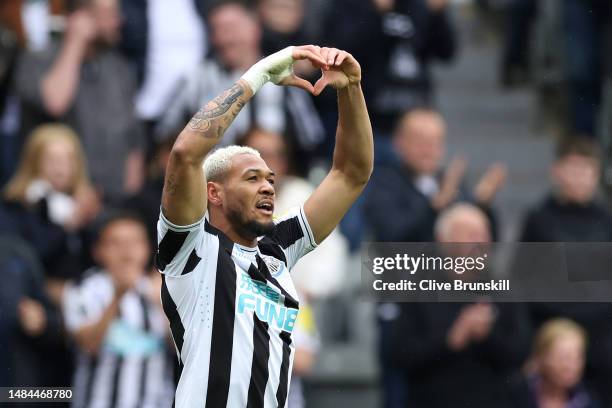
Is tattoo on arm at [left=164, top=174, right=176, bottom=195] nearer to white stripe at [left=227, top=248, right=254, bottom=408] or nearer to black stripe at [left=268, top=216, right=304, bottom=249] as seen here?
white stripe at [left=227, top=248, right=254, bottom=408]

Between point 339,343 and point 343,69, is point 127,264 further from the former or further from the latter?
point 343,69

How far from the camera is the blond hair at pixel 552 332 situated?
27.5 ft

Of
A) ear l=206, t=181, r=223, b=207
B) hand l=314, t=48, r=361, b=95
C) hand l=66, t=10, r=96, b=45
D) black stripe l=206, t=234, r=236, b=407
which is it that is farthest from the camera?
hand l=66, t=10, r=96, b=45

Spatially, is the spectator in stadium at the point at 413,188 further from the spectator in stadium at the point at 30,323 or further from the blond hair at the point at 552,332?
the spectator in stadium at the point at 30,323

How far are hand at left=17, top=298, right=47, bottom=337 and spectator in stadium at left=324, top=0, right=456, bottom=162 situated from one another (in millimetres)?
2457

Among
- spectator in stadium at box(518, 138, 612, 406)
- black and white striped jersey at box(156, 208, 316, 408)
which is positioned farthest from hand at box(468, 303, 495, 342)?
black and white striped jersey at box(156, 208, 316, 408)

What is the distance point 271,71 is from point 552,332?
408cm

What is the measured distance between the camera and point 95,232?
8.10 metres

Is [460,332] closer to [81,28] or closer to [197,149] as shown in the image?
[81,28]

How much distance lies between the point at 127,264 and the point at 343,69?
3.21 m

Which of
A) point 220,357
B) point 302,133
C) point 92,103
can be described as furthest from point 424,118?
point 220,357

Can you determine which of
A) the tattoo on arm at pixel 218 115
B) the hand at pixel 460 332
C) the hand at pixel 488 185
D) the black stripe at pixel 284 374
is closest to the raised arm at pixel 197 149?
the tattoo on arm at pixel 218 115

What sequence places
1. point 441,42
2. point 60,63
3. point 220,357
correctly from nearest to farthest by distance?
point 220,357, point 60,63, point 441,42

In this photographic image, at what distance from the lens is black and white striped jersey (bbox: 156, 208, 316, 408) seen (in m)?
4.80
